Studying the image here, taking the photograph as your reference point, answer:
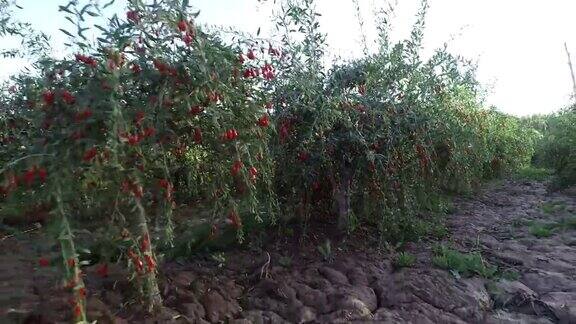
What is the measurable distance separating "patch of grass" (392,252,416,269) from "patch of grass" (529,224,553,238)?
1.73 metres

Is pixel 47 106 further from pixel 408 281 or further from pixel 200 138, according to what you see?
pixel 408 281

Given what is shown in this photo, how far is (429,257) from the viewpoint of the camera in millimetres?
3773

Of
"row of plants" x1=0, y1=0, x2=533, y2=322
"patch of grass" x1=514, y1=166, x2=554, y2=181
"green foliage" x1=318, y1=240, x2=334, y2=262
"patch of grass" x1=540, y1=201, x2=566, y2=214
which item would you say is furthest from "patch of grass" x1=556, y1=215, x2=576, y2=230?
"patch of grass" x1=514, y1=166, x2=554, y2=181

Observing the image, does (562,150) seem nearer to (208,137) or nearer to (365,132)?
(365,132)

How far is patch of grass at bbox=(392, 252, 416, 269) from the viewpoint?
3557 millimetres

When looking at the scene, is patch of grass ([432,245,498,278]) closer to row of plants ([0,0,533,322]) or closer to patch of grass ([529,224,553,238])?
row of plants ([0,0,533,322])

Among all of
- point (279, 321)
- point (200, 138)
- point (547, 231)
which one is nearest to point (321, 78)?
point (200, 138)

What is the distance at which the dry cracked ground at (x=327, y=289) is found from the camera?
2674 millimetres

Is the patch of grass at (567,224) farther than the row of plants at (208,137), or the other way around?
the patch of grass at (567,224)

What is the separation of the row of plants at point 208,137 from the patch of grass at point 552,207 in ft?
5.34

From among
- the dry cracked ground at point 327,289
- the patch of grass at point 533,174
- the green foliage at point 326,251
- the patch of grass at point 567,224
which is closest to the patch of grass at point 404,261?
the dry cracked ground at point 327,289

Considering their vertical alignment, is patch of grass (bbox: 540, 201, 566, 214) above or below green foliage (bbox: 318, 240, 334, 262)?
below

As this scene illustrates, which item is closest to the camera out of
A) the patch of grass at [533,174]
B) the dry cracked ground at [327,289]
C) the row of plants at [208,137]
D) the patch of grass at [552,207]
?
the row of plants at [208,137]

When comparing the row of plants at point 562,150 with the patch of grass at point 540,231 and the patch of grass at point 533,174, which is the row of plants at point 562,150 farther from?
the patch of grass at point 540,231
